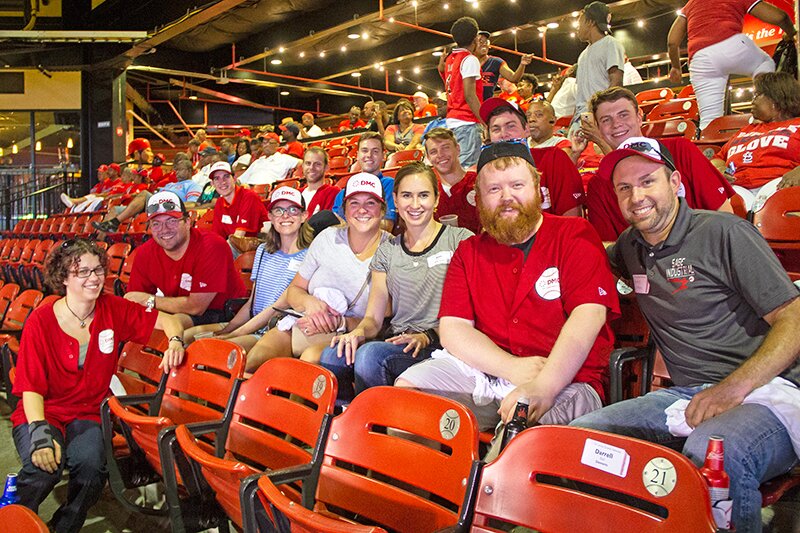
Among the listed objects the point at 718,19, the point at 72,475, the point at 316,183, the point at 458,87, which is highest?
the point at 718,19

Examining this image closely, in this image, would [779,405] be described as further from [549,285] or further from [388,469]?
[388,469]

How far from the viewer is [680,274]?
2004mm

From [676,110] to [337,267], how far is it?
443 cm

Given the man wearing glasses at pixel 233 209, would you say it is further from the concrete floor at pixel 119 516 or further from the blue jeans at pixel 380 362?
the blue jeans at pixel 380 362

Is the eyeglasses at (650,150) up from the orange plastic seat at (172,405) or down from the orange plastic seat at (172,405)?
up

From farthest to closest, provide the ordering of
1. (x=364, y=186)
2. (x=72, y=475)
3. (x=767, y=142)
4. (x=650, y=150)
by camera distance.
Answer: (x=767, y=142), (x=364, y=186), (x=72, y=475), (x=650, y=150)

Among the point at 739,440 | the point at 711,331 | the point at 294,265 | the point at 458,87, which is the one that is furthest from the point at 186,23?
the point at 739,440

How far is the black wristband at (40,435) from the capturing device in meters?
2.50

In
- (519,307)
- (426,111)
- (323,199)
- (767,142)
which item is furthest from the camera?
(426,111)

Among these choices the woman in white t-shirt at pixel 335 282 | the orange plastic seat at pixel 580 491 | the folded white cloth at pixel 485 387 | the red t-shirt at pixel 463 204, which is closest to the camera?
the orange plastic seat at pixel 580 491

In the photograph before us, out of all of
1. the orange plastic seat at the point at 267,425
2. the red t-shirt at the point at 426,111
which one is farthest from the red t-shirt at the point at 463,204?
the red t-shirt at the point at 426,111

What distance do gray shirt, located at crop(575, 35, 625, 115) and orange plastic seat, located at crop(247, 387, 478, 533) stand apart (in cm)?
339

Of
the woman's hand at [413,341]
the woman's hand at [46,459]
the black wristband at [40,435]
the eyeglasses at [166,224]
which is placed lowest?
the woman's hand at [46,459]

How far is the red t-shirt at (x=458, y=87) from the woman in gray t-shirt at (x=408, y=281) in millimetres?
2043
